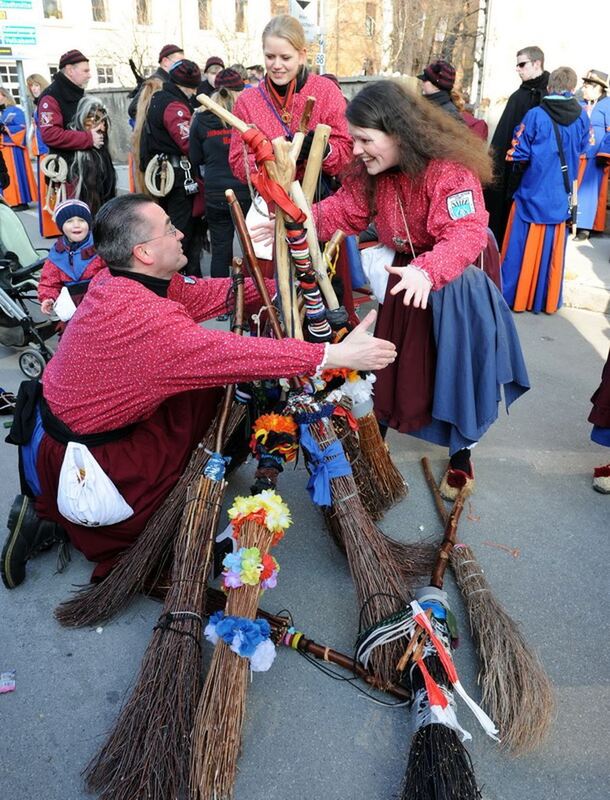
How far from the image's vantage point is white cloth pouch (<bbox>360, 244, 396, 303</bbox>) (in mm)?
2830

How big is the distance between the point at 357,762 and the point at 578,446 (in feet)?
7.21

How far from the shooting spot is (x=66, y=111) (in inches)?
235

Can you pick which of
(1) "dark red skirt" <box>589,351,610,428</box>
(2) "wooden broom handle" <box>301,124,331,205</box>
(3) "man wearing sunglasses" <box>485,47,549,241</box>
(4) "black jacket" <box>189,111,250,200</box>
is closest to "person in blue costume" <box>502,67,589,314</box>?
(3) "man wearing sunglasses" <box>485,47,549,241</box>

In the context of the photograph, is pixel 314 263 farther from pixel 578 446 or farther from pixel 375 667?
pixel 578 446

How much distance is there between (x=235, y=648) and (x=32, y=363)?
3.13m

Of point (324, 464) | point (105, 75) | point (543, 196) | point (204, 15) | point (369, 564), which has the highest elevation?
point (204, 15)

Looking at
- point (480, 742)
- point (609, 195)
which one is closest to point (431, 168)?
point (480, 742)

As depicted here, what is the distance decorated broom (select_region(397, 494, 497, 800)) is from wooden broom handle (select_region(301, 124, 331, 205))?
4.80ft

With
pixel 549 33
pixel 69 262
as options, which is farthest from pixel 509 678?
pixel 549 33

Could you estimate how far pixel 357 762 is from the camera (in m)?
1.91

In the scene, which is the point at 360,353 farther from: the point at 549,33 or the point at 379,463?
the point at 549,33

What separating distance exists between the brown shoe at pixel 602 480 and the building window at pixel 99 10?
3003cm

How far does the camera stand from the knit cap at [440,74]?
4.82 meters

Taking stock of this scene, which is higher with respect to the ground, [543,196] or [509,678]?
[543,196]
